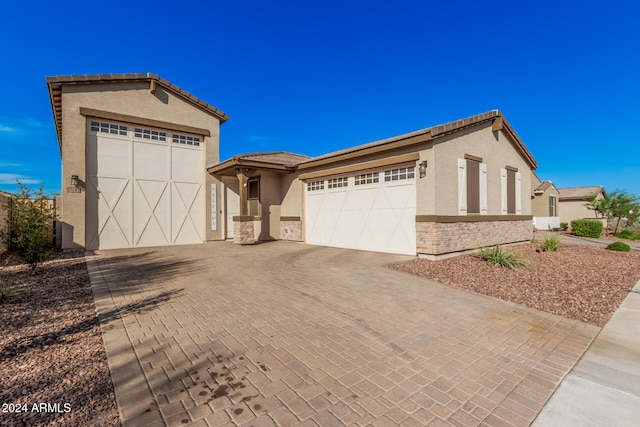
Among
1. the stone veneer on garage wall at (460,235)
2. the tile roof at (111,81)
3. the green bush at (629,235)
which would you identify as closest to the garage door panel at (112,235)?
the tile roof at (111,81)

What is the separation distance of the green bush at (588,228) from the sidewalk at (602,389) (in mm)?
20310

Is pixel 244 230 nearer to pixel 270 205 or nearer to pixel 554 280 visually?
pixel 270 205

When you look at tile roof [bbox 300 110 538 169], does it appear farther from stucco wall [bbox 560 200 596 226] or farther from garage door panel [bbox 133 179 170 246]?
stucco wall [bbox 560 200 596 226]

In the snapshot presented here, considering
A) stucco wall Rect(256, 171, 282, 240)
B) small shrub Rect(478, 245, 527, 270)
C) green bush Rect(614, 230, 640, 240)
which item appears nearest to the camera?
small shrub Rect(478, 245, 527, 270)

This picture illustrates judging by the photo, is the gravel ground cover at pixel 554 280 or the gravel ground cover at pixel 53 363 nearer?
the gravel ground cover at pixel 53 363

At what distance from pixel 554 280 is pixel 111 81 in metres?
16.4

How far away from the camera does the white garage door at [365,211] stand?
9641mm

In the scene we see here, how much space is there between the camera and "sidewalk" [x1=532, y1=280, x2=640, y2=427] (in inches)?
87.3

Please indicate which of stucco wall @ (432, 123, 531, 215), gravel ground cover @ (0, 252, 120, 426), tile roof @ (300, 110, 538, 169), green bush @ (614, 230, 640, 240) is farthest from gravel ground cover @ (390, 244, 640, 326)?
green bush @ (614, 230, 640, 240)

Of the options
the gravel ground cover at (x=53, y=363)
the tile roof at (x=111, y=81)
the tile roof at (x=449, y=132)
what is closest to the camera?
the gravel ground cover at (x=53, y=363)

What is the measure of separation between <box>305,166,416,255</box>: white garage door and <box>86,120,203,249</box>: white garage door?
5.71m

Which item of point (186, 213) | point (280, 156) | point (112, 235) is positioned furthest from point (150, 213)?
point (280, 156)

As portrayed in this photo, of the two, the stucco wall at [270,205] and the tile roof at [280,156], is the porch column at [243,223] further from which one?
the tile roof at [280,156]

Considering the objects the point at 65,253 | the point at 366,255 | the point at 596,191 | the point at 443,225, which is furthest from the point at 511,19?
the point at 596,191
